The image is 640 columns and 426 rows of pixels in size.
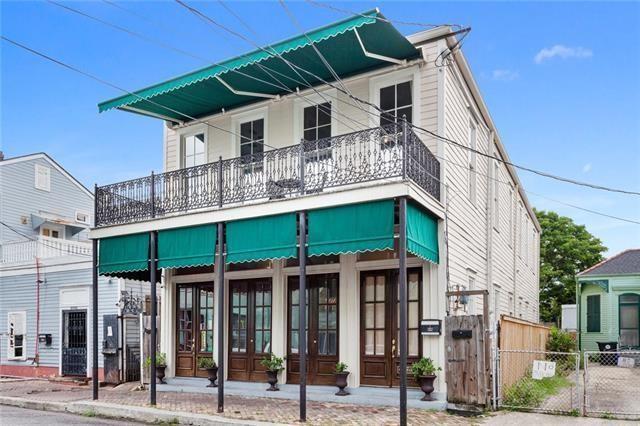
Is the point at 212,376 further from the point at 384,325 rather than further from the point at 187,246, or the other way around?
the point at 384,325

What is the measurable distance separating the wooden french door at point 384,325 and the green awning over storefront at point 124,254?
481cm

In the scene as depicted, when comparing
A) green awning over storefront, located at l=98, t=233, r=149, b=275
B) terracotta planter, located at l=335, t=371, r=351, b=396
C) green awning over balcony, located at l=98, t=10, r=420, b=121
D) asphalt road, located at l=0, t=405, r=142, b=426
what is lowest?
asphalt road, located at l=0, t=405, r=142, b=426

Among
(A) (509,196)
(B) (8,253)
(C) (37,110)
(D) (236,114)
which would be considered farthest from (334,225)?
(B) (8,253)

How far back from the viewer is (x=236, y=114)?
1498 centimetres

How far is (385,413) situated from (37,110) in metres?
12.8

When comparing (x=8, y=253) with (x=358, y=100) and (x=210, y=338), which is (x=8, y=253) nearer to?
(x=210, y=338)

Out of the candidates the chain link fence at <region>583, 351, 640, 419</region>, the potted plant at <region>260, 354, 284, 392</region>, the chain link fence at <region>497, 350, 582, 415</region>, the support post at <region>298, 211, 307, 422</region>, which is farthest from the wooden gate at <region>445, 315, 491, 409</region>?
the potted plant at <region>260, 354, 284, 392</region>

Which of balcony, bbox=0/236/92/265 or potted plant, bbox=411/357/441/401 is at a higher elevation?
balcony, bbox=0/236/92/265

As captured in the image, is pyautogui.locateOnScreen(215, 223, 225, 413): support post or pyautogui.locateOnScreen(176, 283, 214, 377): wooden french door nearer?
pyautogui.locateOnScreen(215, 223, 225, 413): support post

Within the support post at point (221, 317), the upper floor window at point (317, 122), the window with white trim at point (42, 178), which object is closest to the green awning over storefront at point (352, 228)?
the support post at point (221, 317)

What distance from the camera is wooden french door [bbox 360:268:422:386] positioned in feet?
39.0

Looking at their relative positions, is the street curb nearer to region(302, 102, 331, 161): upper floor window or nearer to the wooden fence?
the wooden fence

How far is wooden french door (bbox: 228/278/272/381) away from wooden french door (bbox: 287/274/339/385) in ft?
2.43

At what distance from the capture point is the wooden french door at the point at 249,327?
13859mm
